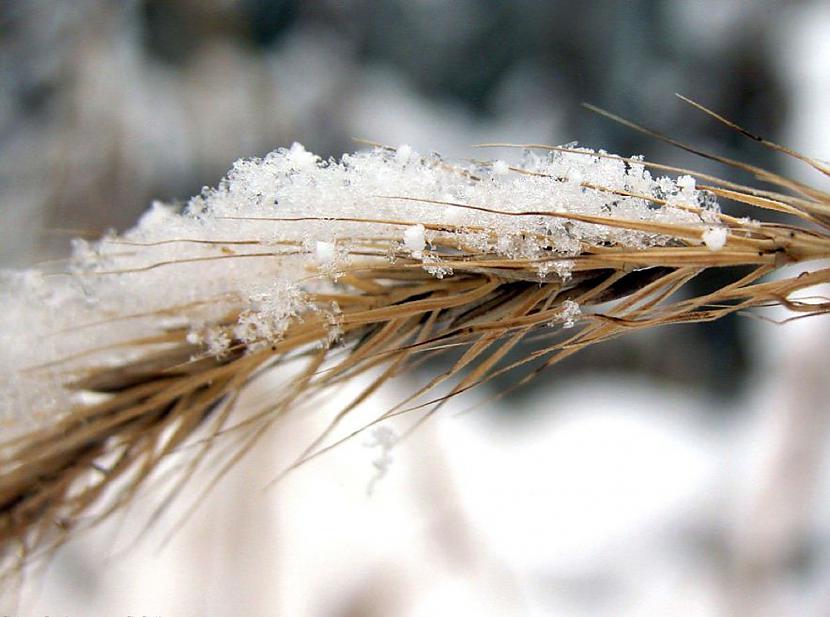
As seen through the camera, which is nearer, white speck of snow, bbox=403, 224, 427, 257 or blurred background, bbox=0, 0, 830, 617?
white speck of snow, bbox=403, 224, 427, 257

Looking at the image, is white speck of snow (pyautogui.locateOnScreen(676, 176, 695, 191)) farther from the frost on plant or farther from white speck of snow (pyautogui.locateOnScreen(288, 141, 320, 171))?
white speck of snow (pyautogui.locateOnScreen(288, 141, 320, 171))

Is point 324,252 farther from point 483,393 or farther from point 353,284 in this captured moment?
point 483,393

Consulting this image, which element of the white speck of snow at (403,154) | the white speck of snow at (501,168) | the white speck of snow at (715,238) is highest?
the white speck of snow at (403,154)

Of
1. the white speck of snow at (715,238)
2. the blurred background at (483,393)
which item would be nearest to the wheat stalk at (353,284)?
the white speck of snow at (715,238)

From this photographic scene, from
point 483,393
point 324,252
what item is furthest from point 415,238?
point 483,393

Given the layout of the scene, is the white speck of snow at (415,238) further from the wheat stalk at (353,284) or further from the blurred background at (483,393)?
the blurred background at (483,393)

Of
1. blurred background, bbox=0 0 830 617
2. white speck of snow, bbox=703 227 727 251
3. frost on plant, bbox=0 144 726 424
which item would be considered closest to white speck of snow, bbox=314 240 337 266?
frost on plant, bbox=0 144 726 424

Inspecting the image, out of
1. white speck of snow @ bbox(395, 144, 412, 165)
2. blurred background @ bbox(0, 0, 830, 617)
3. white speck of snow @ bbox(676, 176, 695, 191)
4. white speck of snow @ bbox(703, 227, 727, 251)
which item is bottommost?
white speck of snow @ bbox(703, 227, 727, 251)
